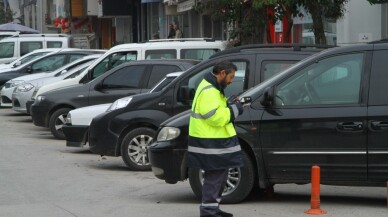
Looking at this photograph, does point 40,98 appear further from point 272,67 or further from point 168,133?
point 168,133

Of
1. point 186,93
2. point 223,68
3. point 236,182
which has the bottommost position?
point 236,182

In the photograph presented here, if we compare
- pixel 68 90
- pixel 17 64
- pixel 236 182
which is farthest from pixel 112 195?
pixel 17 64

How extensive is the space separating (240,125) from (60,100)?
Answer: 8.30 m

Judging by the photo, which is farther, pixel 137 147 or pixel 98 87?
pixel 98 87

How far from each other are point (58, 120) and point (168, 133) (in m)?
7.89

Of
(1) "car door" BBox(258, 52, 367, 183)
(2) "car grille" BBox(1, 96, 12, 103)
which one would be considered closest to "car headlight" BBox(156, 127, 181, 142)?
(1) "car door" BBox(258, 52, 367, 183)

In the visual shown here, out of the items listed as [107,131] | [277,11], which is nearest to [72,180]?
[107,131]

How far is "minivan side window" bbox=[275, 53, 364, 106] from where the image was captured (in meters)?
8.62

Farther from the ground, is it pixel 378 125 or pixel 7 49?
pixel 7 49

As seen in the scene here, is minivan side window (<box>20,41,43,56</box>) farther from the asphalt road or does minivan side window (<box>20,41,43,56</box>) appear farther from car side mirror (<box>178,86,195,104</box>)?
car side mirror (<box>178,86,195,104</box>)

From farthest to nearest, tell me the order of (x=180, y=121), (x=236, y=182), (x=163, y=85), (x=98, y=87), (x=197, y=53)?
(x=197, y=53)
(x=98, y=87)
(x=163, y=85)
(x=180, y=121)
(x=236, y=182)

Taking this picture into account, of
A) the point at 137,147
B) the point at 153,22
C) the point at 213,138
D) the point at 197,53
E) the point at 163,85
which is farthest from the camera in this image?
the point at 153,22

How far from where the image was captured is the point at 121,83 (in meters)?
15.1

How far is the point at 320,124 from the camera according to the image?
336 inches
